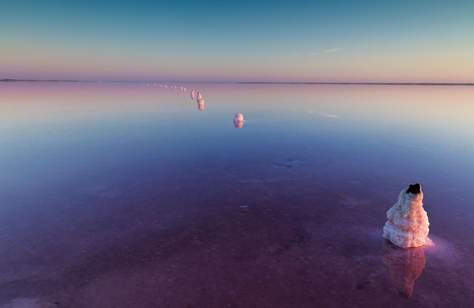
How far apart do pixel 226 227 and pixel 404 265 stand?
21.3 feet

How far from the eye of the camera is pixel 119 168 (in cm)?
2181

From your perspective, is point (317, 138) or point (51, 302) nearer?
point (51, 302)

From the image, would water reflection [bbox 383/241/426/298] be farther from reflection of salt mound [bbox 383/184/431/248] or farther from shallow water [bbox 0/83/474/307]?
reflection of salt mound [bbox 383/184/431/248]

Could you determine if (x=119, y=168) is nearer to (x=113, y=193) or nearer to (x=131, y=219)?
(x=113, y=193)

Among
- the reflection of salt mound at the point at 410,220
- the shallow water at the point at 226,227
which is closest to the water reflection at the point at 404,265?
the shallow water at the point at 226,227

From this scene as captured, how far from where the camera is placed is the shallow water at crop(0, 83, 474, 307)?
9195 mm

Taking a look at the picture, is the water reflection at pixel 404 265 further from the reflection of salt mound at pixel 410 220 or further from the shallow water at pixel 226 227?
the reflection of salt mound at pixel 410 220

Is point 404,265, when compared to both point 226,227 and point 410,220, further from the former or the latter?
point 226,227

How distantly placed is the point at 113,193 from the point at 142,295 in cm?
898

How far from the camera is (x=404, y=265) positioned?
10.5 meters

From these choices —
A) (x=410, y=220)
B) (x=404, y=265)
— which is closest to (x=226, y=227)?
(x=404, y=265)

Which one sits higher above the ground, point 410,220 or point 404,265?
point 410,220

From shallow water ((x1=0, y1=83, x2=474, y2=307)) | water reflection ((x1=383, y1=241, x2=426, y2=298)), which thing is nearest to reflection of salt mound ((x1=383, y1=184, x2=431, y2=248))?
water reflection ((x1=383, y1=241, x2=426, y2=298))

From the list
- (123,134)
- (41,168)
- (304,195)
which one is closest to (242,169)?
(304,195)
